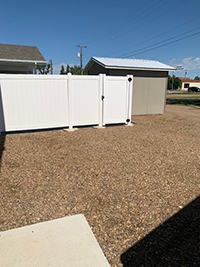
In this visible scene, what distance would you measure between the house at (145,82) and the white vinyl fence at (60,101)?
298 centimetres

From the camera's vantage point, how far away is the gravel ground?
8.14 ft

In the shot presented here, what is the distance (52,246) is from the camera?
6.87ft

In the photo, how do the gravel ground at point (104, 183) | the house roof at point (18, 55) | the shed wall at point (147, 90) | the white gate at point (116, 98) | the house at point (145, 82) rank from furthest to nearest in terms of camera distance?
the shed wall at point (147, 90) → the house at point (145, 82) → the house roof at point (18, 55) → the white gate at point (116, 98) → the gravel ground at point (104, 183)

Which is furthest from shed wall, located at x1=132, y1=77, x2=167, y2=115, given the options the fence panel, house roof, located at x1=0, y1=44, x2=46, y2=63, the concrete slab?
the concrete slab

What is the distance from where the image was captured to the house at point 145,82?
10.8 metres

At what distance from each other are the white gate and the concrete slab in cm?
593

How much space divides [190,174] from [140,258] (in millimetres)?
2365

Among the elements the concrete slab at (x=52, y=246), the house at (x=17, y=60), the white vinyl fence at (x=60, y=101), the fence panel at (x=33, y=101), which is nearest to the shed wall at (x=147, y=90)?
the white vinyl fence at (x=60, y=101)

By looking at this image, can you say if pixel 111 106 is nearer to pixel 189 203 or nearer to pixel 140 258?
pixel 189 203

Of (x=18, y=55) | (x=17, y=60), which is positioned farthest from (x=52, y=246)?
(x=18, y=55)

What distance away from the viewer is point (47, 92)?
273 inches

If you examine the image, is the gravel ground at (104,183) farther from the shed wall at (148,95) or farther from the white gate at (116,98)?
the shed wall at (148,95)

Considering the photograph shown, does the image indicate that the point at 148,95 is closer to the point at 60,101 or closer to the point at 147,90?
the point at 147,90

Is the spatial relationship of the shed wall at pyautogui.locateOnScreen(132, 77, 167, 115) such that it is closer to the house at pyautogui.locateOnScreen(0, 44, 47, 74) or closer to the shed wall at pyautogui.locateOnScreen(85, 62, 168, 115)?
the shed wall at pyautogui.locateOnScreen(85, 62, 168, 115)
